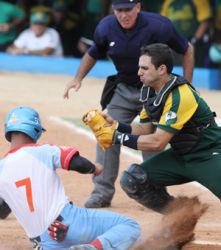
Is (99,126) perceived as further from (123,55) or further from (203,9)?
(203,9)

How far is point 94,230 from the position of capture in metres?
6.26

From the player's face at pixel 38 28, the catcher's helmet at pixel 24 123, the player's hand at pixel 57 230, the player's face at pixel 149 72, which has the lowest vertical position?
the player's face at pixel 38 28

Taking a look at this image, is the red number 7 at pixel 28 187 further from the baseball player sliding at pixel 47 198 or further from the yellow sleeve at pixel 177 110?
the yellow sleeve at pixel 177 110

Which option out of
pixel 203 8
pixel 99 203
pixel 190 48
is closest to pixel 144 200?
pixel 99 203

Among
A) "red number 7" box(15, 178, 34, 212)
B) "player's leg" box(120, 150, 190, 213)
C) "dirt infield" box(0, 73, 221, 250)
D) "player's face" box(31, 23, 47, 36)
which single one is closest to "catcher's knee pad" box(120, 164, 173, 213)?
"player's leg" box(120, 150, 190, 213)

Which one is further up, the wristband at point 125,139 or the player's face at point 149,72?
the player's face at point 149,72

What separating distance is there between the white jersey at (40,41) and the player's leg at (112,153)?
8.69 meters

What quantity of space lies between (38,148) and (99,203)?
2.52 meters

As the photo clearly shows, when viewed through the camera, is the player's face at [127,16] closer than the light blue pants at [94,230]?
No

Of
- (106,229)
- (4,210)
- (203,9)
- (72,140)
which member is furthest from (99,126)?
(203,9)

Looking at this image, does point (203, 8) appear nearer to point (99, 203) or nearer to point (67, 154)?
point (99, 203)

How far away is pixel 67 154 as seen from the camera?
6141 mm

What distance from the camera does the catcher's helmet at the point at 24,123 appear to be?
20.3 feet

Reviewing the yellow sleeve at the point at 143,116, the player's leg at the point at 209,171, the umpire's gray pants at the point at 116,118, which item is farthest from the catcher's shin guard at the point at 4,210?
the player's leg at the point at 209,171
